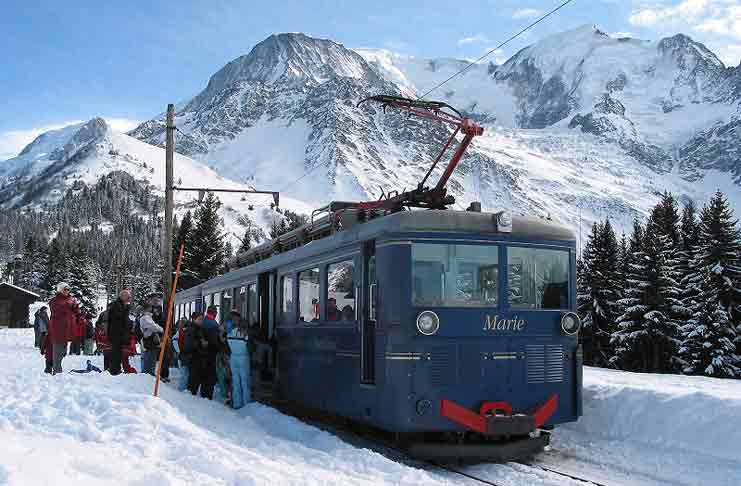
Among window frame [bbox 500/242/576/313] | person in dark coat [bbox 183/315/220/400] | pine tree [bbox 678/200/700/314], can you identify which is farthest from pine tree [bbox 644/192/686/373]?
window frame [bbox 500/242/576/313]

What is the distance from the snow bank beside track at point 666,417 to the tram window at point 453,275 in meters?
2.65

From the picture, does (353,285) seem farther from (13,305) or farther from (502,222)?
(13,305)

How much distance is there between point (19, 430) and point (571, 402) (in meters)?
6.38

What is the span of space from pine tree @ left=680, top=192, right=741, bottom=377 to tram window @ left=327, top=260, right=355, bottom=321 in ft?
89.8

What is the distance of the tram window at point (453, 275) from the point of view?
9852 millimetres

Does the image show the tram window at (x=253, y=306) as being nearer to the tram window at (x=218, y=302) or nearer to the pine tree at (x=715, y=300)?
the tram window at (x=218, y=302)

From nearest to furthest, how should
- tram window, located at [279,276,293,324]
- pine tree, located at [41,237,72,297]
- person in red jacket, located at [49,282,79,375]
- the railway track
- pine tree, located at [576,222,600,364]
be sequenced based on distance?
the railway track → tram window, located at [279,276,293,324] → person in red jacket, located at [49,282,79,375] → pine tree, located at [576,222,600,364] → pine tree, located at [41,237,72,297]

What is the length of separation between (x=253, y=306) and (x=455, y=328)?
22.8ft

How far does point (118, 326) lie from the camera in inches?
566

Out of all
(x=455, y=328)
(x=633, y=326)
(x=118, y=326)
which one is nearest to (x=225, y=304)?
(x=118, y=326)

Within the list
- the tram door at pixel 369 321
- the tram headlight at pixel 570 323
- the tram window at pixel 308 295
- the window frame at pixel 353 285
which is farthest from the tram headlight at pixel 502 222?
the tram window at pixel 308 295

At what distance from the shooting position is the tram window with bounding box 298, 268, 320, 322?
12.1 meters

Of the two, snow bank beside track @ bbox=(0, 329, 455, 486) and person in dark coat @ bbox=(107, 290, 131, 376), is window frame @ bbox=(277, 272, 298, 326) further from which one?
person in dark coat @ bbox=(107, 290, 131, 376)

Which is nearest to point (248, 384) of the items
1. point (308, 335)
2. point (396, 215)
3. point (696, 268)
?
point (308, 335)
